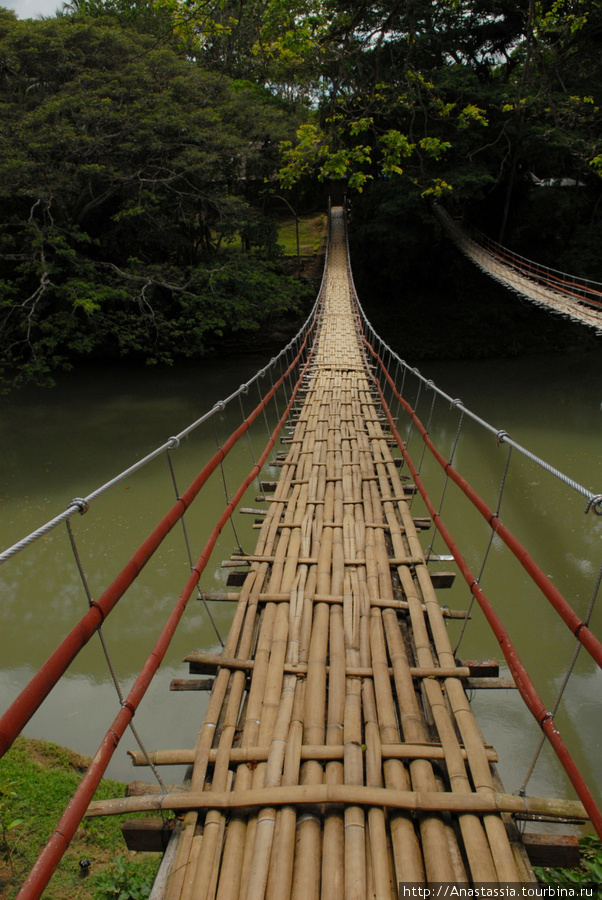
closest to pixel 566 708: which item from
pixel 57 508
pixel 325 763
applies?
pixel 325 763

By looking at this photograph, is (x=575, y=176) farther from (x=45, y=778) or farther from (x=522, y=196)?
(x=45, y=778)

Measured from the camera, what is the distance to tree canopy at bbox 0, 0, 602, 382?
5.39 metres

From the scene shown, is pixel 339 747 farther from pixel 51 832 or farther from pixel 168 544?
pixel 168 544

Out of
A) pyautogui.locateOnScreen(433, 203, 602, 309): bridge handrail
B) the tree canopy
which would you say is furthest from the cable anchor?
pyautogui.locateOnScreen(433, 203, 602, 309): bridge handrail

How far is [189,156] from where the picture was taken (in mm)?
6484

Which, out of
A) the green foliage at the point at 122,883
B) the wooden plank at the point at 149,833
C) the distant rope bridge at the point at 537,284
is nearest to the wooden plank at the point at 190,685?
the wooden plank at the point at 149,833

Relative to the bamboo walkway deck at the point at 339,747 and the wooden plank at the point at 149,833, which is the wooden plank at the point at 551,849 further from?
the wooden plank at the point at 149,833

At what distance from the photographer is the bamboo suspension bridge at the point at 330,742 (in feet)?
2.82

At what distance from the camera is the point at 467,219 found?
1101 cm

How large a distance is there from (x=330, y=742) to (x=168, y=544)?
2.94 metres

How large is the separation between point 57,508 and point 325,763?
396 centimetres

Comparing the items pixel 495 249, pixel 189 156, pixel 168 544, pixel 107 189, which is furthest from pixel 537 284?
pixel 168 544

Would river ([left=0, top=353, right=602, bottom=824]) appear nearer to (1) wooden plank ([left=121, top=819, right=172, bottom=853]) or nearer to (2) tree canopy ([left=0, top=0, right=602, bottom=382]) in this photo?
(2) tree canopy ([left=0, top=0, right=602, bottom=382])

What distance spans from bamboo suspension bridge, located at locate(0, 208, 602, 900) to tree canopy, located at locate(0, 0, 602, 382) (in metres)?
2.98
